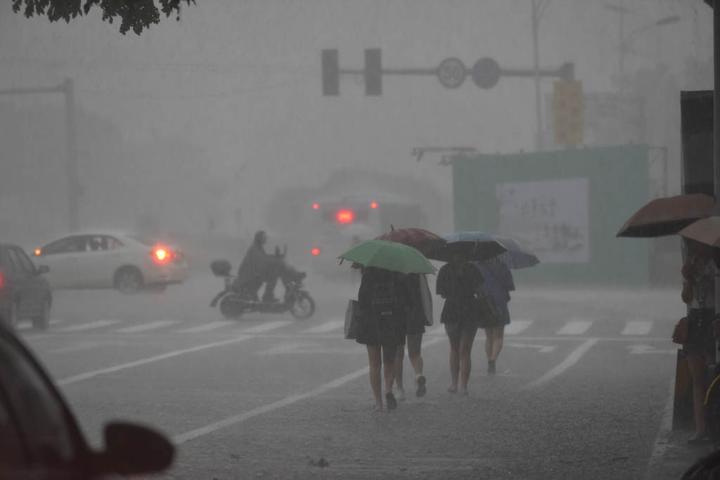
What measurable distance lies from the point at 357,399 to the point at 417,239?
1748 mm

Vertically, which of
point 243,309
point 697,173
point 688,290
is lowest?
point 243,309

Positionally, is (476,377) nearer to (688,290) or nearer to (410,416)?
(410,416)

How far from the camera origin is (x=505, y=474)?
34.7 feet

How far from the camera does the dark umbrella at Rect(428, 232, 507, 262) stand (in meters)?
16.2

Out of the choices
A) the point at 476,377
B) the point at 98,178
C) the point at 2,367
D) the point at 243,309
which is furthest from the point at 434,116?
the point at 2,367

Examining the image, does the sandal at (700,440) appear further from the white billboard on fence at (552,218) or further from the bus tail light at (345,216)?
the bus tail light at (345,216)

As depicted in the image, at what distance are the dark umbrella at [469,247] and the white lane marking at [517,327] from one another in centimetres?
995

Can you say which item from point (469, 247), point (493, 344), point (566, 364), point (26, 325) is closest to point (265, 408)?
point (469, 247)

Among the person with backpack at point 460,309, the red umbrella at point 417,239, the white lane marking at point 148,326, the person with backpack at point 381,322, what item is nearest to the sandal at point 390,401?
the person with backpack at point 381,322

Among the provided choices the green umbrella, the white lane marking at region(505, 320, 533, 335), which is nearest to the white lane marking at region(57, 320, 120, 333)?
the white lane marking at region(505, 320, 533, 335)

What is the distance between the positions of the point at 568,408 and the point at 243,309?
51.9ft

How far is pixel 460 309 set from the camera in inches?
631

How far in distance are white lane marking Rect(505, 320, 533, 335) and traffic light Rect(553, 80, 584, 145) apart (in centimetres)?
1606

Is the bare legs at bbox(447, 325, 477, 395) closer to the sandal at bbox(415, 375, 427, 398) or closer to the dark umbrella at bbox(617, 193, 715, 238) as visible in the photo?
the sandal at bbox(415, 375, 427, 398)
